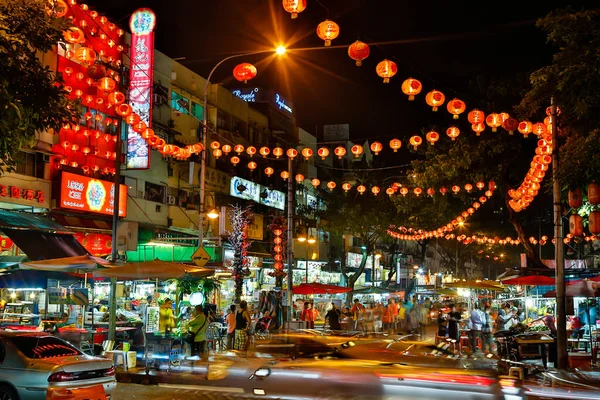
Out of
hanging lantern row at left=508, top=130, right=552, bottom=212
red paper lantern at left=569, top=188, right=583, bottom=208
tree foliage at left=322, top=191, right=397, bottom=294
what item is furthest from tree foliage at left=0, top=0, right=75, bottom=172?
tree foliage at left=322, top=191, right=397, bottom=294

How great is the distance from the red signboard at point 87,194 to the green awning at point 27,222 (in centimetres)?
168

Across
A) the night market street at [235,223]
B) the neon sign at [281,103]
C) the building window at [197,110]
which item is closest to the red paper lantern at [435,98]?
the night market street at [235,223]

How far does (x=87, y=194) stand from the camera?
26141 mm

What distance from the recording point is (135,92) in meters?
27.5

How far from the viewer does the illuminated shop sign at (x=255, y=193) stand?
39.9 metres

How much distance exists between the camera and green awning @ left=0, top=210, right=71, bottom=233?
840 inches

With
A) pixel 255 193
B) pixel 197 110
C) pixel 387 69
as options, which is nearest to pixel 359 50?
pixel 387 69

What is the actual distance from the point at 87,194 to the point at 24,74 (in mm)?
15887

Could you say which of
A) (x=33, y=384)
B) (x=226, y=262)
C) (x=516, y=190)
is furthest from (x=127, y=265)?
(x=226, y=262)

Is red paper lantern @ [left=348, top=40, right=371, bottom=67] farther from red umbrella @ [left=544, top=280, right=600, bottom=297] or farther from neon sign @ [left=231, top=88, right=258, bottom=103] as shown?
neon sign @ [left=231, top=88, right=258, bottom=103]

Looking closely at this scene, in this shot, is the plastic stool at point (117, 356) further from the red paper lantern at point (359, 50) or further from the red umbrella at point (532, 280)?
the red umbrella at point (532, 280)

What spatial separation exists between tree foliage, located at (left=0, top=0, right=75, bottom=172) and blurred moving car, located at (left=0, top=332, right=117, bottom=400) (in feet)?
10.6

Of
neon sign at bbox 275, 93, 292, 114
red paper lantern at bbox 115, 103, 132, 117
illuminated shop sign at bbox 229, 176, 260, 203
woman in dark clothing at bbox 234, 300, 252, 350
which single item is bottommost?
woman in dark clothing at bbox 234, 300, 252, 350

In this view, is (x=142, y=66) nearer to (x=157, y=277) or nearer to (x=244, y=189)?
(x=157, y=277)
